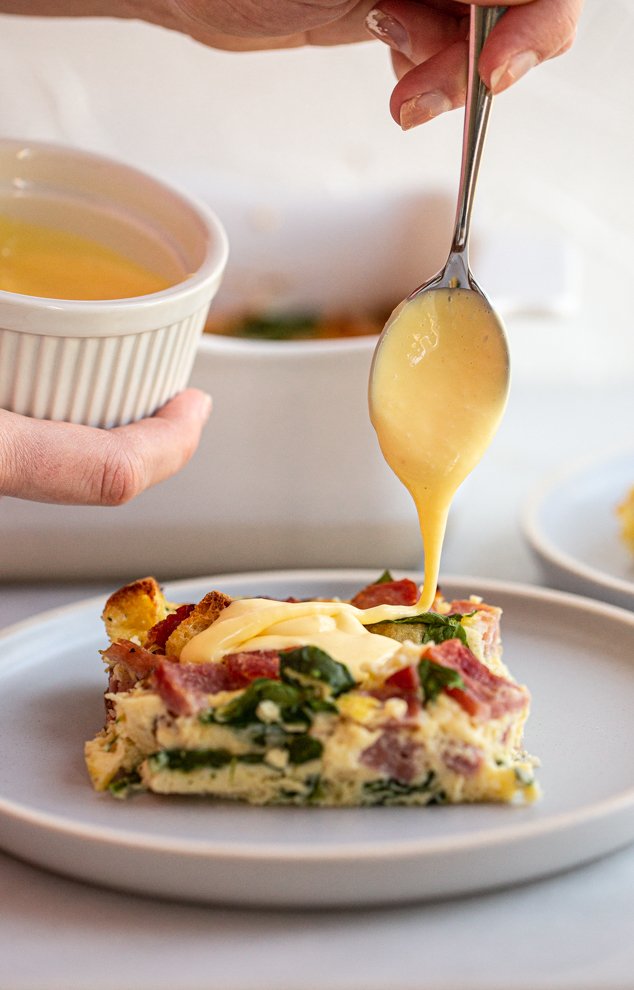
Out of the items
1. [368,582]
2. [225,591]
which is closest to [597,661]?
[368,582]

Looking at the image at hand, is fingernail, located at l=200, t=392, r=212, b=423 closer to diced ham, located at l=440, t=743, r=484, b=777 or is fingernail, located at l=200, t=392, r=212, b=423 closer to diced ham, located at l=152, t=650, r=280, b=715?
diced ham, located at l=152, t=650, r=280, b=715

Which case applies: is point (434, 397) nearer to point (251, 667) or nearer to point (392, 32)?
point (251, 667)

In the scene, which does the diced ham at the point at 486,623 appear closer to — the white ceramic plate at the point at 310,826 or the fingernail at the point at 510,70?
the white ceramic plate at the point at 310,826

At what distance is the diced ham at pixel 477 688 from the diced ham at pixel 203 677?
223mm

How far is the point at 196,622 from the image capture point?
5.94 feet

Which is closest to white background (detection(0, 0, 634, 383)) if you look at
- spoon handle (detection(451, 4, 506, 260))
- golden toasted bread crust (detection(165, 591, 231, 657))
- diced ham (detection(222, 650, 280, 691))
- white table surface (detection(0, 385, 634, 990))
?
spoon handle (detection(451, 4, 506, 260))

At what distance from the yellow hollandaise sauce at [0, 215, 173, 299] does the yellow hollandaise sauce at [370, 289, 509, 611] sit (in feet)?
1.42

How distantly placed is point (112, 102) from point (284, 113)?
0.61m

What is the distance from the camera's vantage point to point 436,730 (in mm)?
1537

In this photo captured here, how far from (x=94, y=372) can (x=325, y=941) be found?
91 cm

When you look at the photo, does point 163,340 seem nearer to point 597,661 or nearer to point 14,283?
point 14,283

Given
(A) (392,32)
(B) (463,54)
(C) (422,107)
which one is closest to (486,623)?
(C) (422,107)

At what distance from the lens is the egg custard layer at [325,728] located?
5.01 feet

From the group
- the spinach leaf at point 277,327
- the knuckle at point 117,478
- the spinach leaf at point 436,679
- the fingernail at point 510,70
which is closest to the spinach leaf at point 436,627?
the spinach leaf at point 436,679
